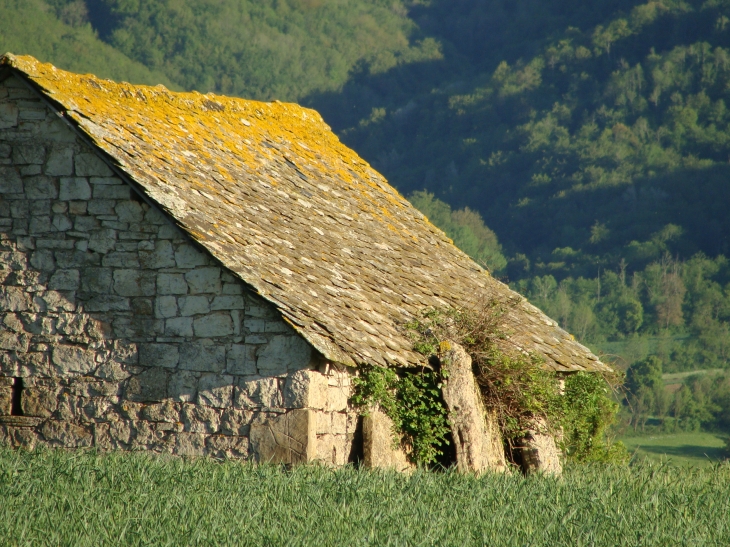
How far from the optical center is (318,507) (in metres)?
6.71

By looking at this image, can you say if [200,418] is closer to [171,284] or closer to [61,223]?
[171,284]

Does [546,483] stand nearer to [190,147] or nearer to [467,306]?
[467,306]

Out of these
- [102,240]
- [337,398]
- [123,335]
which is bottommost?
[337,398]

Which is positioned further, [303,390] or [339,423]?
[339,423]

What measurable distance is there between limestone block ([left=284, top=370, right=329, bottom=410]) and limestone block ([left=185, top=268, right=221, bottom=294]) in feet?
3.89

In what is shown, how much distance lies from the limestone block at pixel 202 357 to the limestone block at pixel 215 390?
0.28ft

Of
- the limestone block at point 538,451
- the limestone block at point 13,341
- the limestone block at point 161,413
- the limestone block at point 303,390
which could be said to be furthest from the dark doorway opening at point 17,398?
the limestone block at point 538,451

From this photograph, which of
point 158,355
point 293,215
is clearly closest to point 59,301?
point 158,355

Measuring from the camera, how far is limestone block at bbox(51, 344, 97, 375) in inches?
368

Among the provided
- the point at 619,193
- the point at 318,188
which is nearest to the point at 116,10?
the point at 619,193

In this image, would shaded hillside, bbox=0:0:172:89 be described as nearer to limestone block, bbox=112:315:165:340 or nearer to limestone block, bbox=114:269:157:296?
limestone block, bbox=114:269:157:296

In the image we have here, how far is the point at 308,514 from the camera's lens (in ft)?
21.4

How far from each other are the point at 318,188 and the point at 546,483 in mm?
5893

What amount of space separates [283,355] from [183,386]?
3.71 ft
